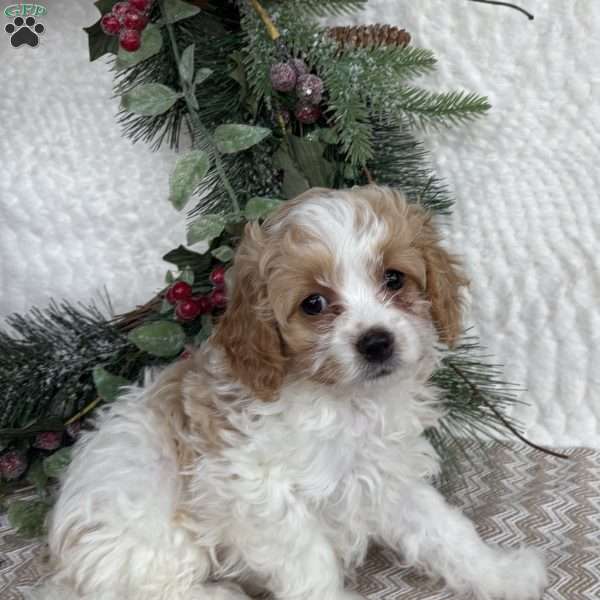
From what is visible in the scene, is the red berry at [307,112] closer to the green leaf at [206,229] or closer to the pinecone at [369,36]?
the pinecone at [369,36]

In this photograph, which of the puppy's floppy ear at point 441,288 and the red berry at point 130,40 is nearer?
the puppy's floppy ear at point 441,288

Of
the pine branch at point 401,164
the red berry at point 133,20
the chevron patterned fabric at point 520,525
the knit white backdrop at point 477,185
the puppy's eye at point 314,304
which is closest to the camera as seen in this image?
the puppy's eye at point 314,304

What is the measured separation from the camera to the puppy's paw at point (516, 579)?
274 cm

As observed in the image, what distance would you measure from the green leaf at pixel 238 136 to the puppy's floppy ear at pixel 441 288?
2.17 feet

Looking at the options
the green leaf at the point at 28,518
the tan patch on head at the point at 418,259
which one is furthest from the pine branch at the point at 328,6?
the green leaf at the point at 28,518

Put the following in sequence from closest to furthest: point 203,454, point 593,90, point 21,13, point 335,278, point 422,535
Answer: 1. point 335,278
2. point 203,454
3. point 422,535
4. point 593,90
5. point 21,13

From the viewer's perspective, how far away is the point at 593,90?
3.52 metres

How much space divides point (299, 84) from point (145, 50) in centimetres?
56

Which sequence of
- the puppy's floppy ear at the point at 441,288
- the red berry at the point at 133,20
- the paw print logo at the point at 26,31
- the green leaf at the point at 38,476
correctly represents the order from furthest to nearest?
the paw print logo at the point at 26,31 → the green leaf at the point at 38,476 → the red berry at the point at 133,20 → the puppy's floppy ear at the point at 441,288

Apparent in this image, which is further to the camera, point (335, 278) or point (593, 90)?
point (593, 90)

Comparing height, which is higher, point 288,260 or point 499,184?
point 288,260

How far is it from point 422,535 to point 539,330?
3.96ft

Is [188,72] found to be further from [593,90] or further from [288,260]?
[593,90]

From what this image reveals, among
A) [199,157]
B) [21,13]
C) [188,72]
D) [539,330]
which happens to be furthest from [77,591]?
[21,13]
